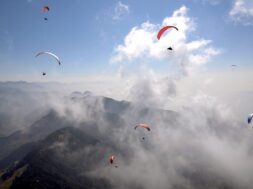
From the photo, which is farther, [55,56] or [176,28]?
[55,56]

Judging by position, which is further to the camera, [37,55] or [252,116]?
[252,116]

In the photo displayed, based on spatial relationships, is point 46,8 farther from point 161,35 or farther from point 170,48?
point 170,48

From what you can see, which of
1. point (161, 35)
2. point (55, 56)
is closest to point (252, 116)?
point (161, 35)

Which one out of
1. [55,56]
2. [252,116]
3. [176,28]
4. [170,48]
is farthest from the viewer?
[252,116]

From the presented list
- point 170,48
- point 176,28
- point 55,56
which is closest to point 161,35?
point 176,28

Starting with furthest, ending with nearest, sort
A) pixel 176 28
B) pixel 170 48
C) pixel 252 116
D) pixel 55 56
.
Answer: pixel 252 116 → pixel 55 56 → pixel 176 28 → pixel 170 48

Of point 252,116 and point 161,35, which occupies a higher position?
point 161,35

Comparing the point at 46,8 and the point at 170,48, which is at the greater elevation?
the point at 46,8

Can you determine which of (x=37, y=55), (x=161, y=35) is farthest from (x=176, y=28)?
(x=37, y=55)

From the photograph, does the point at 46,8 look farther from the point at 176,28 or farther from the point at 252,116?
the point at 252,116
